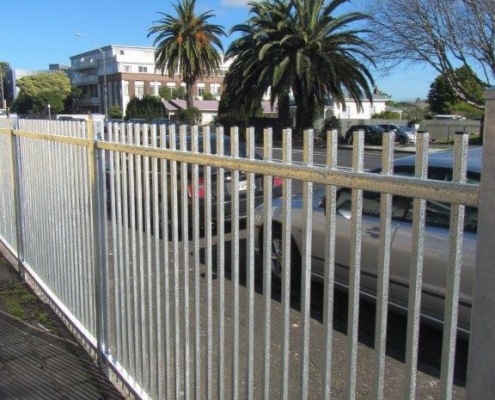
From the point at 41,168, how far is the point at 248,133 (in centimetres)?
333

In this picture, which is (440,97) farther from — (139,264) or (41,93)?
(139,264)

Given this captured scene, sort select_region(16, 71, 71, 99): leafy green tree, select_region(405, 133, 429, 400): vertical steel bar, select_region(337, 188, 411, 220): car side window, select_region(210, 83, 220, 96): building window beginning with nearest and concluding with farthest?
select_region(405, 133, 429, 400): vertical steel bar, select_region(337, 188, 411, 220): car side window, select_region(16, 71, 71, 99): leafy green tree, select_region(210, 83, 220, 96): building window

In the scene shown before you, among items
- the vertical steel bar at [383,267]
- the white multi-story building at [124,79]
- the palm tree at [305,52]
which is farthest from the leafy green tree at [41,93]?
the vertical steel bar at [383,267]

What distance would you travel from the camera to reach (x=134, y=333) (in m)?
3.35

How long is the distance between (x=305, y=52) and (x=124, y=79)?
62.0 m

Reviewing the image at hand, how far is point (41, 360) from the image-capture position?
3953mm

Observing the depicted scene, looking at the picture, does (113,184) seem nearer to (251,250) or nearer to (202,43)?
(251,250)

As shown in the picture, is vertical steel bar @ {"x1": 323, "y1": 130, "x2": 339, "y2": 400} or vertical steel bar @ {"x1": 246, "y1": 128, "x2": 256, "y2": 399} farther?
vertical steel bar @ {"x1": 246, "y1": 128, "x2": 256, "y2": 399}

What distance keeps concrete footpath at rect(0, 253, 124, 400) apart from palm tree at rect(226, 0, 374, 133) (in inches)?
1103

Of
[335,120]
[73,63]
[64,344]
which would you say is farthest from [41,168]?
[73,63]

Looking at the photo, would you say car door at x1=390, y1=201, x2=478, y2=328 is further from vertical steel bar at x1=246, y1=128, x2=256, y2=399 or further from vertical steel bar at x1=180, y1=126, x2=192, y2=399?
vertical steel bar at x1=180, y1=126, x2=192, y2=399

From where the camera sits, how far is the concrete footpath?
11.6ft

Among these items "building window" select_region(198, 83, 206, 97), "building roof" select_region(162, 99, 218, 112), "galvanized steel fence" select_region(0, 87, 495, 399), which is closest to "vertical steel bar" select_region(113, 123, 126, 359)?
"galvanized steel fence" select_region(0, 87, 495, 399)

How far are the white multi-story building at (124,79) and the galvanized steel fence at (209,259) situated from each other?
82051 mm
